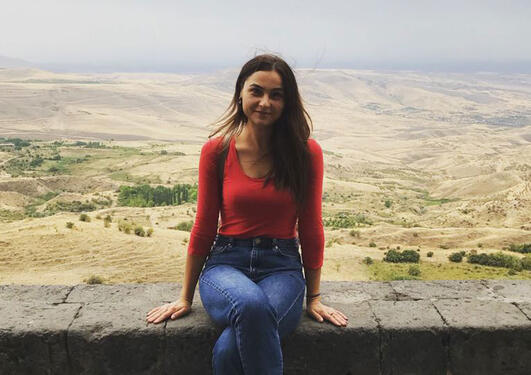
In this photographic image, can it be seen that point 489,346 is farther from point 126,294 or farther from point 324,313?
point 126,294

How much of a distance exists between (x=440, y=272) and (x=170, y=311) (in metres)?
15.4

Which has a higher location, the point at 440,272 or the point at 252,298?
the point at 252,298

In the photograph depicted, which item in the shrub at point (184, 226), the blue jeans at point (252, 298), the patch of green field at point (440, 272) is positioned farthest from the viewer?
the shrub at point (184, 226)

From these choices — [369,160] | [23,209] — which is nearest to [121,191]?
[23,209]

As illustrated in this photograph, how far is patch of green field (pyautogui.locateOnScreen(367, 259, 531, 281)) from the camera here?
16.5 meters

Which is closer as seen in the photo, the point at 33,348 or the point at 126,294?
the point at 33,348

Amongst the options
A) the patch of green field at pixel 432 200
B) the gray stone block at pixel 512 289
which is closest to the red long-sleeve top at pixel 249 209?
the gray stone block at pixel 512 289

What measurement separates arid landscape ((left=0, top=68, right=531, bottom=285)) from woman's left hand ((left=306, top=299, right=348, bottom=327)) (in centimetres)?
166

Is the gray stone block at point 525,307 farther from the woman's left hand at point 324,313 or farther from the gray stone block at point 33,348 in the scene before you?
the gray stone block at point 33,348

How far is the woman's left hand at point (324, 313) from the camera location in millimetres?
3664

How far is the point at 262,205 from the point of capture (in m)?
3.50

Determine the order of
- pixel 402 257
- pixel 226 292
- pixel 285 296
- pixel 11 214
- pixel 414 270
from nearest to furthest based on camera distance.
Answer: pixel 226 292 → pixel 285 296 → pixel 414 270 → pixel 402 257 → pixel 11 214

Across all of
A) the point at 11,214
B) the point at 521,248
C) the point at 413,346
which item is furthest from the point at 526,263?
the point at 11,214

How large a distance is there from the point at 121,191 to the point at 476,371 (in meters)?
43.5
